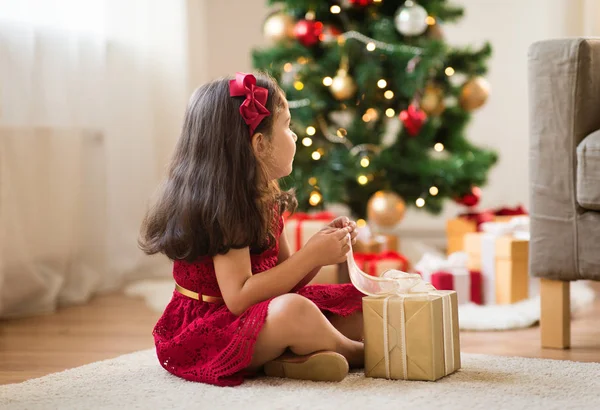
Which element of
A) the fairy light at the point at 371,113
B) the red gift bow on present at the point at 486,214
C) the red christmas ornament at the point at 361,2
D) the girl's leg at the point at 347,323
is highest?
the red christmas ornament at the point at 361,2

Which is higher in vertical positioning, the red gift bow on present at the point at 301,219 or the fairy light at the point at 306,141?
the fairy light at the point at 306,141

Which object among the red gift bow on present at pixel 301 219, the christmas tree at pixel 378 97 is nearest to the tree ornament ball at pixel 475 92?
the christmas tree at pixel 378 97

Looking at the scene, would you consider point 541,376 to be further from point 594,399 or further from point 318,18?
point 318,18

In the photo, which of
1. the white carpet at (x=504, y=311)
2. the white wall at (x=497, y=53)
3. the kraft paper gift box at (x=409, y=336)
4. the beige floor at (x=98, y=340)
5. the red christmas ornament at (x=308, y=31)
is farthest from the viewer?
the white wall at (x=497, y=53)

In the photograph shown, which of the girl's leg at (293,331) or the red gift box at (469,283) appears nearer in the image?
the girl's leg at (293,331)

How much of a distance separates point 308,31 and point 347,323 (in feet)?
4.57

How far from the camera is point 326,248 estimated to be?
141 centimetres

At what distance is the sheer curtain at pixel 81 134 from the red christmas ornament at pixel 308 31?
0.48 metres

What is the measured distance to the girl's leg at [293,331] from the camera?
136 centimetres

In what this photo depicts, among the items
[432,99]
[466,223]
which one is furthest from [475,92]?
[466,223]

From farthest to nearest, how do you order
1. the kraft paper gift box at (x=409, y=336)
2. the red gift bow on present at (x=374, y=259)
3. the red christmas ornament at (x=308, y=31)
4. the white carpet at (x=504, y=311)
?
the red christmas ornament at (x=308, y=31) → the red gift bow on present at (x=374, y=259) → the white carpet at (x=504, y=311) → the kraft paper gift box at (x=409, y=336)

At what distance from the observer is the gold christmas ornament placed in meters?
2.66

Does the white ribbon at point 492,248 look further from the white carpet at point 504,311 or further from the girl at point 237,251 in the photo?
the girl at point 237,251

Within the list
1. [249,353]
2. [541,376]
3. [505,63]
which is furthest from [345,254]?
[505,63]
